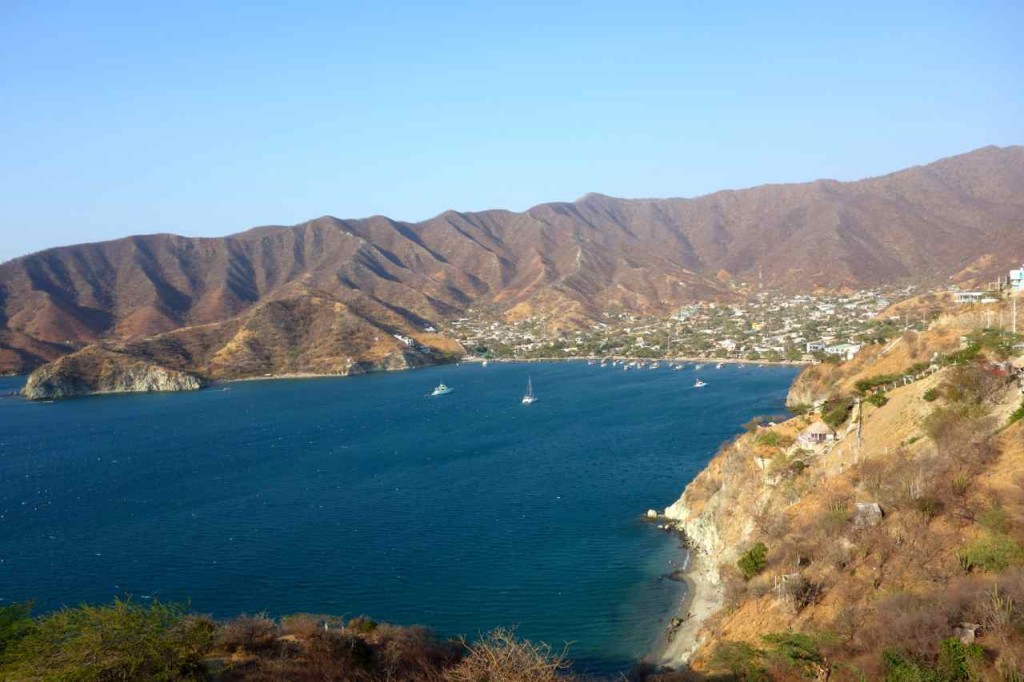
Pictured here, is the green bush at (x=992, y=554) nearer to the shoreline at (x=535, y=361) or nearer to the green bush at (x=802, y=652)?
the green bush at (x=802, y=652)

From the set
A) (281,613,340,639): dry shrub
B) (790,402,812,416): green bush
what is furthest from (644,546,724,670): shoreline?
(790,402,812,416): green bush

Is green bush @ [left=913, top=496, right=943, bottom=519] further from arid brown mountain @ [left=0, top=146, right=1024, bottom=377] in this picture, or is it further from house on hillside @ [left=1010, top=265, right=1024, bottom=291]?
arid brown mountain @ [left=0, top=146, right=1024, bottom=377]

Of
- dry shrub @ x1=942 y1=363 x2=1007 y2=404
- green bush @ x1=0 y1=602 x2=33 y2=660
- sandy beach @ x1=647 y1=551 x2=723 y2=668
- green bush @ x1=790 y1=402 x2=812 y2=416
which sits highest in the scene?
dry shrub @ x1=942 y1=363 x2=1007 y2=404

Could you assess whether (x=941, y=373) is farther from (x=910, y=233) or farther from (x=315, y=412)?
(x=910, y=233)

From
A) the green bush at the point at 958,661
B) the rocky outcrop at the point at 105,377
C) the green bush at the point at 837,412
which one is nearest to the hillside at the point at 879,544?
the green bush at the point at 958,661

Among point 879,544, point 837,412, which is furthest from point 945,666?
point 837,412

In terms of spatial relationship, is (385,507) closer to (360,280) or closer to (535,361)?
(535,361)

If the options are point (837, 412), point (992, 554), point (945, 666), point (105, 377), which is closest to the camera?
point (945, 666)
